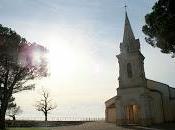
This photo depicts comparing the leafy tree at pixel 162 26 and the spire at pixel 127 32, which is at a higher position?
the spire at pixel 127 32

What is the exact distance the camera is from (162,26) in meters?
27.7

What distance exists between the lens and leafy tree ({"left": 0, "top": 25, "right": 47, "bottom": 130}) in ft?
121

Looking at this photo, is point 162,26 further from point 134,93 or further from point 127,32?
point 127,32

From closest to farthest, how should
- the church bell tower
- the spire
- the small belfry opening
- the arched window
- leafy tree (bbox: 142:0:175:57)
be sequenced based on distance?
leafy tree (bbox: 142:0:175:57), the small belfry opening, the church bell tower, the arched window, the spire

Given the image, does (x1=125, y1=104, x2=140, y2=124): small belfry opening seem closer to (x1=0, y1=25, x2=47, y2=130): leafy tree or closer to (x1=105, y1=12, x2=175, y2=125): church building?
(x1=105, y1=12, x2=175, y2=125): church building

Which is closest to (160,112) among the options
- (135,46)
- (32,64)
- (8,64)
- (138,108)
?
(138,108)

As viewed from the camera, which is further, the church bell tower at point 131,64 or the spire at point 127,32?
the spire at point 127,32

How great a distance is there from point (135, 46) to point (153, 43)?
12.5m

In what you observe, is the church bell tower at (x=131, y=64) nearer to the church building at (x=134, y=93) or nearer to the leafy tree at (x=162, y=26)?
the church building at (x=134, y=93)

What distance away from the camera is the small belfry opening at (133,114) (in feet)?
141

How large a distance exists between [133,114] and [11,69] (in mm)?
18288

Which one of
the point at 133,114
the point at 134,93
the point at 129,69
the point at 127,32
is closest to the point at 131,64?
the point at 129,69

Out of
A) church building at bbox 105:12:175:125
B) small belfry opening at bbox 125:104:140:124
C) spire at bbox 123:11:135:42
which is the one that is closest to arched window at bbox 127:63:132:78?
church building at bbox 105:12:175:125

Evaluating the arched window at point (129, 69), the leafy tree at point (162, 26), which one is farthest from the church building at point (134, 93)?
the leafy tree at point (162, 26)
